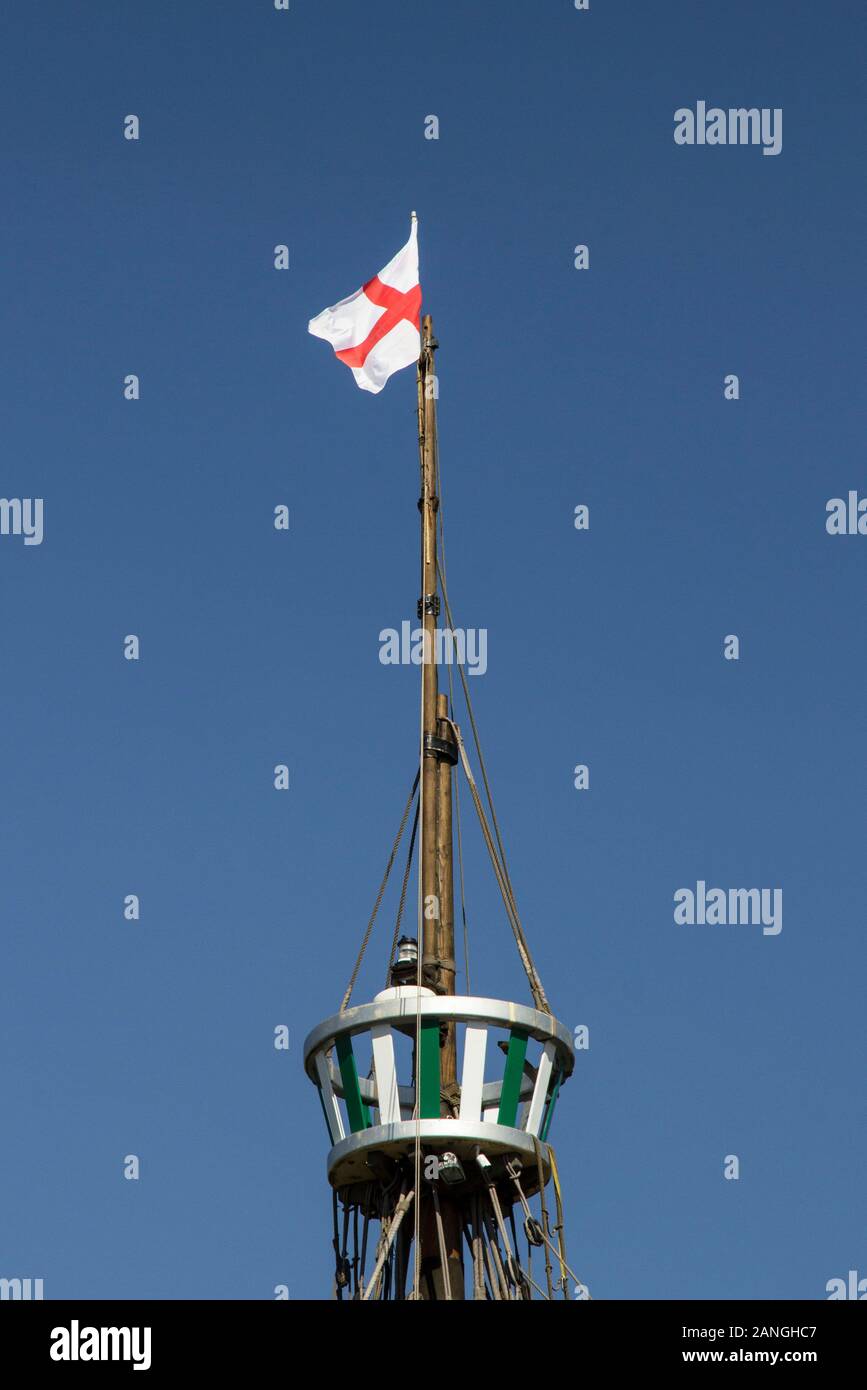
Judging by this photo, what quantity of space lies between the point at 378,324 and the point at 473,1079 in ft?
Result: 51.4

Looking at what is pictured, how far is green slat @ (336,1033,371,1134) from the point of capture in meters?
40.0

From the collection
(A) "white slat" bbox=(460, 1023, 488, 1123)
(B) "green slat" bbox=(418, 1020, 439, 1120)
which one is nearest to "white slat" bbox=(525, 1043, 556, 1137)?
(A) "white slat" bbox=(460, 1023, 488, 1123)

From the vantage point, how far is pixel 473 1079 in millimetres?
39281

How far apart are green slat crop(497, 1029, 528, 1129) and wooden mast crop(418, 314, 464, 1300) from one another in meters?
1.20

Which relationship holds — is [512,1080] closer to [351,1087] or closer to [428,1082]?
[428,1082]

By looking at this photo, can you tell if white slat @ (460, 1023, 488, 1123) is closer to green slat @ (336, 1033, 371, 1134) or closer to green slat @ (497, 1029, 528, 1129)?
green slat @ (497, 1029, 528, 1129)

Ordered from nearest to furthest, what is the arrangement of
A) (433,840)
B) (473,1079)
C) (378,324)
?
(473,1079) < (433,840) < (378,324)

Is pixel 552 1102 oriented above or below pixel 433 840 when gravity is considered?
below

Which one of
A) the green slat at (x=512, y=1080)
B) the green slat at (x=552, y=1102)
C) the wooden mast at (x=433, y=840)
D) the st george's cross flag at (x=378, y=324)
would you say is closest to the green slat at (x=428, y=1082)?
the wooden mast at (x=433, y=840)

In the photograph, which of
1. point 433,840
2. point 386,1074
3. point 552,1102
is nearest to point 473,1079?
point 386,1074

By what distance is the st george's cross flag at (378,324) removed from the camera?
4644 centimetres
